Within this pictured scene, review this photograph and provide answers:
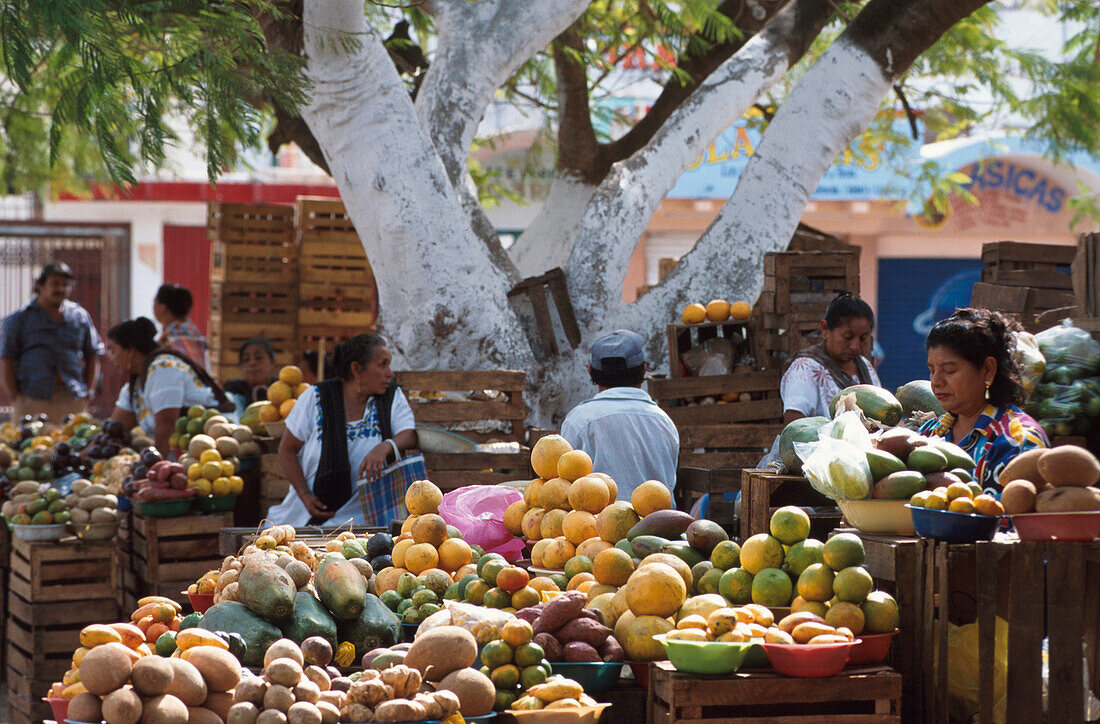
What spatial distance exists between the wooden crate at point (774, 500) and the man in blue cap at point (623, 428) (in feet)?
4.58

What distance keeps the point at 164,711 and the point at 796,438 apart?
95.6 inches

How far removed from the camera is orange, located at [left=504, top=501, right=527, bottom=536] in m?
4.37

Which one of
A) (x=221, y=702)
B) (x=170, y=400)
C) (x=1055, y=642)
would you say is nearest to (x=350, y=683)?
(x=221, y=702)

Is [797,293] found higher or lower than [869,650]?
higher

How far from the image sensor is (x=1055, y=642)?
9.29 feet

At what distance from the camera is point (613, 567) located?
11.2 ft

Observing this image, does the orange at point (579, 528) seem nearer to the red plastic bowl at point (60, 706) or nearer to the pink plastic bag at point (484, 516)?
the pink plastic bag at point (484, 516)

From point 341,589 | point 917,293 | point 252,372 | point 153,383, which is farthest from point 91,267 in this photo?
point 341,589

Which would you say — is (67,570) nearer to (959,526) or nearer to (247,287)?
(247,287)

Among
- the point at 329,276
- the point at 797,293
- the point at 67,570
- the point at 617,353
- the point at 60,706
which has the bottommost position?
the point at 67,570

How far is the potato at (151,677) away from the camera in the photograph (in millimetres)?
2527

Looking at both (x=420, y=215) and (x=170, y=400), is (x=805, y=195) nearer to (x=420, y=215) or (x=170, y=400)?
(x=420, y=215)

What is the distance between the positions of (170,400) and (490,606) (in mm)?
4789

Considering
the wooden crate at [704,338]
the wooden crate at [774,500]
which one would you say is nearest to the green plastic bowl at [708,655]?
the wooden crate at [774,500]
